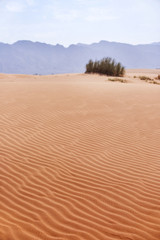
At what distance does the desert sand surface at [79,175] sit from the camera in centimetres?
325

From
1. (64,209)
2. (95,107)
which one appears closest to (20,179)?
(64,209)

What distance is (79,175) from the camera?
4562 millimetres

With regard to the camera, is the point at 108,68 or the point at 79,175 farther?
the point at 108,68

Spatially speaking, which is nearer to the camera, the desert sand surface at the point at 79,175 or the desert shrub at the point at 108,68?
the desert sand surface at the point at 79,175

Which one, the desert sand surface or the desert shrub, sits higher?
the desert shrub

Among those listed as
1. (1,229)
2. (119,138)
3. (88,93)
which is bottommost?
(1,229)

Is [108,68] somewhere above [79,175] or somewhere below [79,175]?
above

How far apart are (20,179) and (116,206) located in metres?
1.67

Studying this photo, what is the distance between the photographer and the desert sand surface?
325 centimetres

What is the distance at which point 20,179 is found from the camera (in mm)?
4375

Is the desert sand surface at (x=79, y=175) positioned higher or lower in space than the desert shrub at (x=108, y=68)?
lower

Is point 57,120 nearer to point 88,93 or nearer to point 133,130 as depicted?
point 133,130

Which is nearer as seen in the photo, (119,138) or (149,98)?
(119,138)

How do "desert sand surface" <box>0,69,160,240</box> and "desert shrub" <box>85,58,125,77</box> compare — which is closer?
"desert sand surface" <box>0,69,160,240</box>
